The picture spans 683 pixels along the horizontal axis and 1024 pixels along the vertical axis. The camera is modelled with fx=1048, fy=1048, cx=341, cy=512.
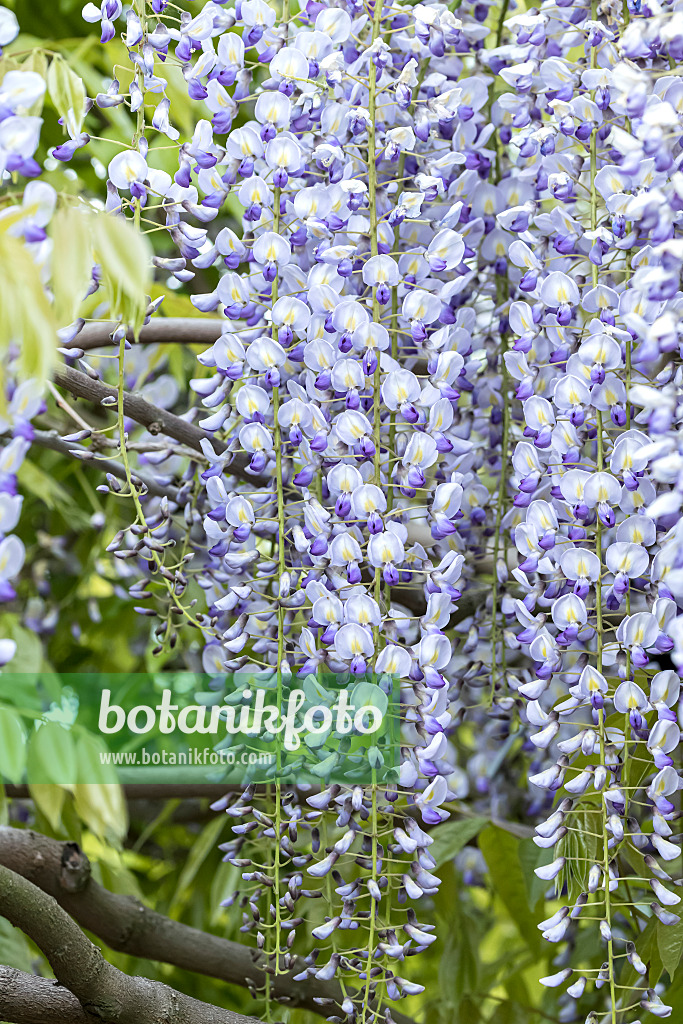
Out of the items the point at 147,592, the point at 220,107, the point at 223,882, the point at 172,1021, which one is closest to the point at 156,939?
the point at 223,882

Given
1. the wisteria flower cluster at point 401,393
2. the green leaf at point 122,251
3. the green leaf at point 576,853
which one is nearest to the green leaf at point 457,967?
the wisteria flower cluster at point 401,393

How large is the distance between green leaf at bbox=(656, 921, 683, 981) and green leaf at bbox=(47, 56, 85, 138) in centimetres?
83

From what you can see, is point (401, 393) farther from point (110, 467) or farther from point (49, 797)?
point (49, 797)

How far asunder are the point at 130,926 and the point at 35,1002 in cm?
30

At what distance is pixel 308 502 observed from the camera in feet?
2.89

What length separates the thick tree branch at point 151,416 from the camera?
99cm

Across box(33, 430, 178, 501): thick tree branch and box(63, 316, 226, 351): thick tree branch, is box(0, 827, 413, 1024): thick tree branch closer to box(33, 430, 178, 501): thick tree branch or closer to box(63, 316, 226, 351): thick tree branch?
box(33, 430, 178, 501): thick tree branch

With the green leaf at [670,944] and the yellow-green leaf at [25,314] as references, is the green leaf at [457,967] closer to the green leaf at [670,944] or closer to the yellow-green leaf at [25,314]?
the green leaf at [670,944]

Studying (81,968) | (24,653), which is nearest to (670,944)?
(81,968)

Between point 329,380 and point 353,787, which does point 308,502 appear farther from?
point 353,787

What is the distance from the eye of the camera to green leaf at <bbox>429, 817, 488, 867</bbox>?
1.17 metres

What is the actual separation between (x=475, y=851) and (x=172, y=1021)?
1.14 metres

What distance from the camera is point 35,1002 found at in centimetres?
87

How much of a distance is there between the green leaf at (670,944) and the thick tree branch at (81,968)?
401 mm
